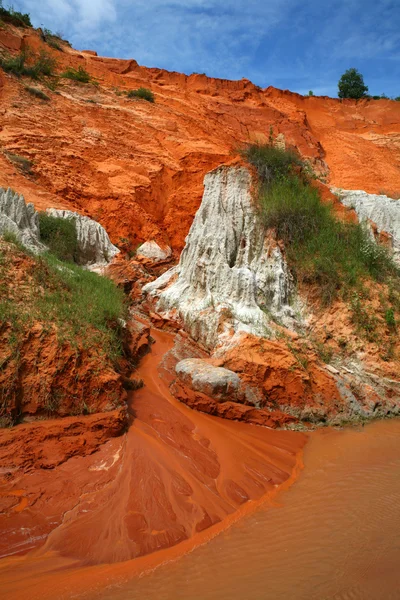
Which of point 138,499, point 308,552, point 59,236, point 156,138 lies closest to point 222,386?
point 138,499

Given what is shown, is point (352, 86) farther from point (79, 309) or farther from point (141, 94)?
point (79, 309)

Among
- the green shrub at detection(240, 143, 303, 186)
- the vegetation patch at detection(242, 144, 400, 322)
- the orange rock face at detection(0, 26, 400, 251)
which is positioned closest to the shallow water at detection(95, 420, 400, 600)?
the vegetation patch at detection(242, 144, 400, 322)

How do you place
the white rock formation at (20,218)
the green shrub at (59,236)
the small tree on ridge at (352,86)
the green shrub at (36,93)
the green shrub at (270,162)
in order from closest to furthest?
1. the white rock formation at (20,218)
2. the green shrub at (270,162)
3. the green shrub at (59,236)
4. the green shrub at (36,93)
5. the small tree on ridge at (352,86)

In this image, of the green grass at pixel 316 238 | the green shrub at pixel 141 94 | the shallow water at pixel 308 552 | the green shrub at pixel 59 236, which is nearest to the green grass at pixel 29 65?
the green shrub at pixel 141 94

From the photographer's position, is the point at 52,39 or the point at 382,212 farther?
the point at 52,39

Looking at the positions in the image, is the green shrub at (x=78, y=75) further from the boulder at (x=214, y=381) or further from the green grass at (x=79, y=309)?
the boulder at (x=214, y=381)

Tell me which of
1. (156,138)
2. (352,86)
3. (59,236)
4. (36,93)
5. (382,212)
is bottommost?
(59,236)

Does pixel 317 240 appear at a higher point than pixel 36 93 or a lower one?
lower
